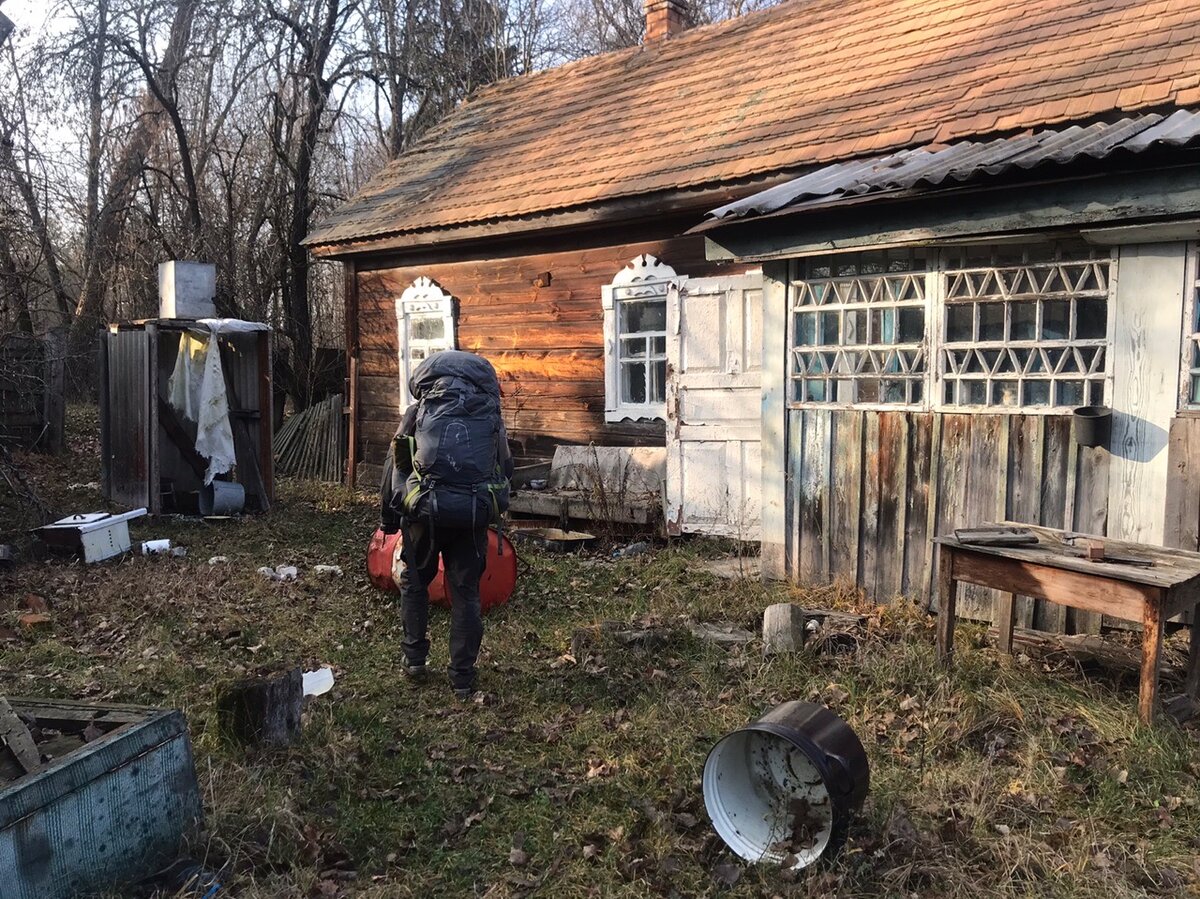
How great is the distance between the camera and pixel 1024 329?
5.37 meters

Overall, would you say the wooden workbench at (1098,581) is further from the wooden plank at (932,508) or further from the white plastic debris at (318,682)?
the white plastic debris at (318,682)

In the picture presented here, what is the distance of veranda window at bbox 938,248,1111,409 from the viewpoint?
202 inches

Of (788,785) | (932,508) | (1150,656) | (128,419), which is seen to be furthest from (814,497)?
(128,419)

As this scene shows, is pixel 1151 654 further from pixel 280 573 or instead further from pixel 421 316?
pixel 421 316

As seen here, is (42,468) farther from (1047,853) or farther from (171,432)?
(1047,853)

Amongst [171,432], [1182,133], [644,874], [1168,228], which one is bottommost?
[644,874]

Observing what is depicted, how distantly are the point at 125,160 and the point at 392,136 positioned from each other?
5.17 m

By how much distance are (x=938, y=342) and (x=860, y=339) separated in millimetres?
552

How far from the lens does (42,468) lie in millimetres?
→ 11719

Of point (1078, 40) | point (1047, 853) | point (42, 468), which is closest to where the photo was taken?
point (1047, 853)

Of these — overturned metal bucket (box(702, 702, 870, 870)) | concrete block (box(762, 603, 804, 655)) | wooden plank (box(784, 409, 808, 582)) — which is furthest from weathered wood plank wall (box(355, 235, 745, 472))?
overturned metal bucket (box(702, 702, 870, 870))

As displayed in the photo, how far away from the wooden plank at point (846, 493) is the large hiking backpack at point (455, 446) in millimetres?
2514

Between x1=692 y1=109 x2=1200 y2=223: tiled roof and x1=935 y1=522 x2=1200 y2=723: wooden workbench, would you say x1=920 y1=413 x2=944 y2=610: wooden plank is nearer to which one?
x1=935 y1=522 x2=1200 y2=723: wooden workbench

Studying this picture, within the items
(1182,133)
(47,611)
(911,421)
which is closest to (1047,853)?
(911,421)
